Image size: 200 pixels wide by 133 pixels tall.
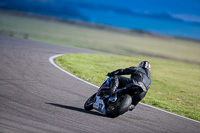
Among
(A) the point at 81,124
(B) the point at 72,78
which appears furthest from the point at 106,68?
(A) the point at 81,124

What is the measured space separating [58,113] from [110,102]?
137 centimetres

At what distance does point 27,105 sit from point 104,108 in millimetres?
2001

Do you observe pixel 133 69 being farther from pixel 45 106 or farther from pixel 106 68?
pixel 106 68

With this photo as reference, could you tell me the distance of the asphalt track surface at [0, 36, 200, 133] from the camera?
623cm

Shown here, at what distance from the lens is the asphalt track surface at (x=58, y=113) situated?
20.4 ft

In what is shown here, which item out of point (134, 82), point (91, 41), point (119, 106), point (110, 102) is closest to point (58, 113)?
point (110, 102)

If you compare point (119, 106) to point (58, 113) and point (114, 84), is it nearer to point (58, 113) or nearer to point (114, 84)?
point (114, 84)

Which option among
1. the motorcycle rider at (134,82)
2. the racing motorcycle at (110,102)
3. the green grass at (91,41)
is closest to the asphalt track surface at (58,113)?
the racing motorcycle at (110,102)

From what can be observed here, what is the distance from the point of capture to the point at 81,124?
6.58 metres

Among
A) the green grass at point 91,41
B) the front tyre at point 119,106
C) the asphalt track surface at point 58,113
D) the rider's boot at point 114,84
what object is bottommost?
the asphalt track surface at point 58,113

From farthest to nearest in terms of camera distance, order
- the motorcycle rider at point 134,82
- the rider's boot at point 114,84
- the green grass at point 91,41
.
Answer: the green grass at point 91,41 → the rider's boot at point 114,84 → the motorcycle rider at point 134,82

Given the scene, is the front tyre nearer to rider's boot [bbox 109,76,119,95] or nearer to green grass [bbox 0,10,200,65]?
rider's boot [bbox 109,76,119,95]

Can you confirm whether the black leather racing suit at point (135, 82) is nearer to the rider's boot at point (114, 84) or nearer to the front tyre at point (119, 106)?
the rider's boot at point (114, 84)

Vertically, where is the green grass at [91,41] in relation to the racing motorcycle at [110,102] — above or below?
above
